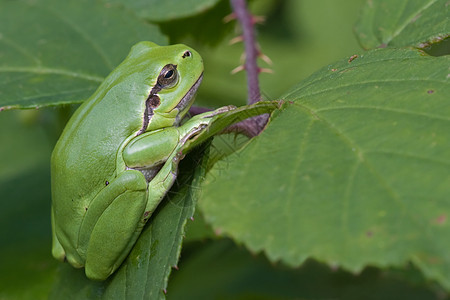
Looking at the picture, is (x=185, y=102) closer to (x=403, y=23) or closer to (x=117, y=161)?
Result: (x=117, y=161)

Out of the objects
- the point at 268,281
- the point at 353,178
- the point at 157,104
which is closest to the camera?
the point at 353,178

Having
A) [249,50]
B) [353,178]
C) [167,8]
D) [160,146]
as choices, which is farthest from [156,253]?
[167,8]

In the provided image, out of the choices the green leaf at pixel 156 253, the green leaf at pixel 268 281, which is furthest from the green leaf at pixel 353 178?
the green leaf at pixel 268 281

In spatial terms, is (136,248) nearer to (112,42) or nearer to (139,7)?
(112,42)

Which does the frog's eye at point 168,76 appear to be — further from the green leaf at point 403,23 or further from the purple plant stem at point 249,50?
the green leaf at point 403,23

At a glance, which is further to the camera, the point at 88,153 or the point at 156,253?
the point at 88,153
